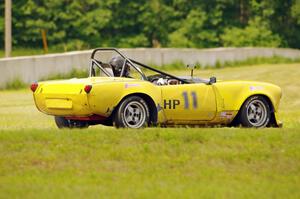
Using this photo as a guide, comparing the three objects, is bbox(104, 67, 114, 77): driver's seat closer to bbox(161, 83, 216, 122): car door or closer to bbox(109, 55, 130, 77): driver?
bbox(109, 55, 130, 77): driver

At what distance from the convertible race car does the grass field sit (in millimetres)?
1226

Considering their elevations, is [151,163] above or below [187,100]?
below

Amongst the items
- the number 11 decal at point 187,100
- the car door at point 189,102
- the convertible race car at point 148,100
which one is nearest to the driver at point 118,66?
the convertible race car at point 148,100

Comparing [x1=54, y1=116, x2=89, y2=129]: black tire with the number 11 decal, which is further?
[x1=54, y1=116, x2=89, y2=129]: black tire

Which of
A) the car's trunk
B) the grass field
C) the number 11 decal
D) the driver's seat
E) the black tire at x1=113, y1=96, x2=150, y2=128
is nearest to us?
the grass field

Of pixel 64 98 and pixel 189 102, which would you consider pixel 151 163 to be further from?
pixel 189 102

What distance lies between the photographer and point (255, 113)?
1580 centimetres

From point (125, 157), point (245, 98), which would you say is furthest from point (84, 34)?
point (125, 157)

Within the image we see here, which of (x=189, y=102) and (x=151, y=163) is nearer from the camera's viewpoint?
(x=151, y=163)

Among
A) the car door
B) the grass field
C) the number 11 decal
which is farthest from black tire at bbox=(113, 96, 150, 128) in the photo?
the grass field

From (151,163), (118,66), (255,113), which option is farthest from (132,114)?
(151,163)

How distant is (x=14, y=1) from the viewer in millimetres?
57000

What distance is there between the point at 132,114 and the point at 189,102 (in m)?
1.03

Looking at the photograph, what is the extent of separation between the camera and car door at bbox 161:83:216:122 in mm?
14969
